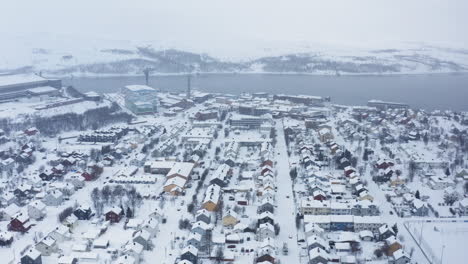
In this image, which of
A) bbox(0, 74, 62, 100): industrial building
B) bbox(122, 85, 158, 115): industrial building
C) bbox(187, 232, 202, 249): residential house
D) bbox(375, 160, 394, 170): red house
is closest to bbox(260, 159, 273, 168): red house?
bbox(375, 160, 394, 170): red house

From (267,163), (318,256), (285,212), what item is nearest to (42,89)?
(267,163)

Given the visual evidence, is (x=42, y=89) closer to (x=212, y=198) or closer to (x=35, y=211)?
(x=35, y=211)

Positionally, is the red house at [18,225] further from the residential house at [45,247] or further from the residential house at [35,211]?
the residential house at [45,247]

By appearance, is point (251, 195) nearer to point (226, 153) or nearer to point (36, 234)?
point (226, 153)

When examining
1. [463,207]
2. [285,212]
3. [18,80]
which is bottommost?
[285,212]

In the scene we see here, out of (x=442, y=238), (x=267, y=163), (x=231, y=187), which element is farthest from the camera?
(x=267, y=163)
